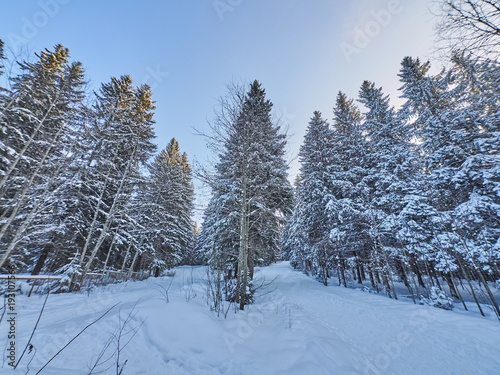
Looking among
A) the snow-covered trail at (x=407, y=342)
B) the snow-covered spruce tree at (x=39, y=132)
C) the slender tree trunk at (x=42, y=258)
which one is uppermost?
the snow-covered spruce tree at (x=39, y=132)

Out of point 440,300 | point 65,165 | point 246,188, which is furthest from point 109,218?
point 440,300

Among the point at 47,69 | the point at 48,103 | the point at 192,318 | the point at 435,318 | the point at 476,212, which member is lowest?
the point at 435,318

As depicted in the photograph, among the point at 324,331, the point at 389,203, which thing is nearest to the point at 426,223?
the point at 389,203

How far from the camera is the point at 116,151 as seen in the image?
10766mm

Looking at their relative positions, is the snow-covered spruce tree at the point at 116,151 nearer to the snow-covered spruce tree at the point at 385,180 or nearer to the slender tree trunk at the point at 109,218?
the slender tree trunk at the point at 109,218

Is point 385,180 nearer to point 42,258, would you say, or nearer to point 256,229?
point 256,229

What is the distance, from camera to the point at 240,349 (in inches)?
125

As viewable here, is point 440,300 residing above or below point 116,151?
below

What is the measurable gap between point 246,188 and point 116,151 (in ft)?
30.1

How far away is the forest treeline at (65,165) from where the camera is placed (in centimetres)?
774

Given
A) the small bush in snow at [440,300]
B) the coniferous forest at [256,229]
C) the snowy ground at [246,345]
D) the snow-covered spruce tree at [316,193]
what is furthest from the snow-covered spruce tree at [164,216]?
the small bush in snow at [440,300]

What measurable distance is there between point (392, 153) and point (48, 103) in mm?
20449

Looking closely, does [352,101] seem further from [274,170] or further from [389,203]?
[274,170]

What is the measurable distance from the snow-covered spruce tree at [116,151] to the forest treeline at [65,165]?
0.19 feet
